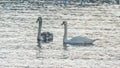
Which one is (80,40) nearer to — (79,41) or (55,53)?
(79,41)

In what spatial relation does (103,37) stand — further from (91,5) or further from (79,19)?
(91,5)

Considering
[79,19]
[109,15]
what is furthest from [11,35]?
[109,15]

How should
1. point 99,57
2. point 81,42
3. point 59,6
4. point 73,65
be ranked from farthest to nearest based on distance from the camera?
point 59,6 < point 81,42 < point 99,57 < point 73,65

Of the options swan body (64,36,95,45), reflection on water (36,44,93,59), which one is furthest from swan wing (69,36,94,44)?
reflection on water (36,44,93,59)

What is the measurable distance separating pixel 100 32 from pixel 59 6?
66.1 feet

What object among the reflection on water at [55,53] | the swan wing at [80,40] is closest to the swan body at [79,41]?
the swan wing at [80,40]

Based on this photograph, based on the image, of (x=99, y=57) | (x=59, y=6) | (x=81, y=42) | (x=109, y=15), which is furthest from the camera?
(x=59, y=6)

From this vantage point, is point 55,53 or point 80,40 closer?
point 55,53

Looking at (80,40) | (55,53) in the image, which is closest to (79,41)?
(80,40)

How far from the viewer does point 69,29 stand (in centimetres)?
4425

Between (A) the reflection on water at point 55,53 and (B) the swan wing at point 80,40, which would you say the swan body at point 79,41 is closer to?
(B) the swan wing at point 80,40

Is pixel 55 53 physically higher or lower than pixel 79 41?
higher

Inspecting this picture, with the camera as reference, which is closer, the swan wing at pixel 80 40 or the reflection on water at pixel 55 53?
the reflection on water at pixel 55 53

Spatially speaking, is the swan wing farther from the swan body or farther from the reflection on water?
the reflection on water
